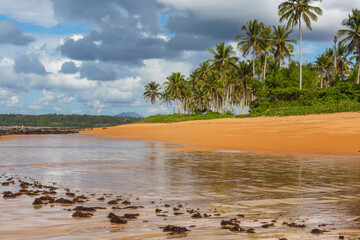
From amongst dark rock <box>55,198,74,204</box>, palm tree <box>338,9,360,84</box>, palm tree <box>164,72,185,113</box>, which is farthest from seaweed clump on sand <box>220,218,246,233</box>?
palm tree <box>164,72,185,113</box>

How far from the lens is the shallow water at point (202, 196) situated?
15.4ft

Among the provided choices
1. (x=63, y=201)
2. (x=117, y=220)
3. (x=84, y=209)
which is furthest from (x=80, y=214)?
(x=63, y=201)

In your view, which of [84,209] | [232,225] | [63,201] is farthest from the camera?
[63,201]

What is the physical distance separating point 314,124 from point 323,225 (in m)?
24.9

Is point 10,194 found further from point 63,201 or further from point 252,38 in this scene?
point 252,38

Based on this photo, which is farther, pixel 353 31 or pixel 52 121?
pixel 52 121

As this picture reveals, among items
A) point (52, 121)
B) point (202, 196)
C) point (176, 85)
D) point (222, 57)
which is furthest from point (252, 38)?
point (52, 121)

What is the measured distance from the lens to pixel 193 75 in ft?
310

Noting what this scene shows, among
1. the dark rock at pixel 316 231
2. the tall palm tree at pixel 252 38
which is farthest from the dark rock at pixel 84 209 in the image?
the tall palm tree at pixel 252 38

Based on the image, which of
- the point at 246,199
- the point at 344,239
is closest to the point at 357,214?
the point at 344,239

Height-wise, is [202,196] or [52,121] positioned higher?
[52,121]

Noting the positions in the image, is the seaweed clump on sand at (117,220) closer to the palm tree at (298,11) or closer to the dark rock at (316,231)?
the dark rock at (316,231)

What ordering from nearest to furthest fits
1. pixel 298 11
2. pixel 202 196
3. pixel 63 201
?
pixel 63 201, pixel 202 196, pixel 298 11

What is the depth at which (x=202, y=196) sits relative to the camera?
283 inches
